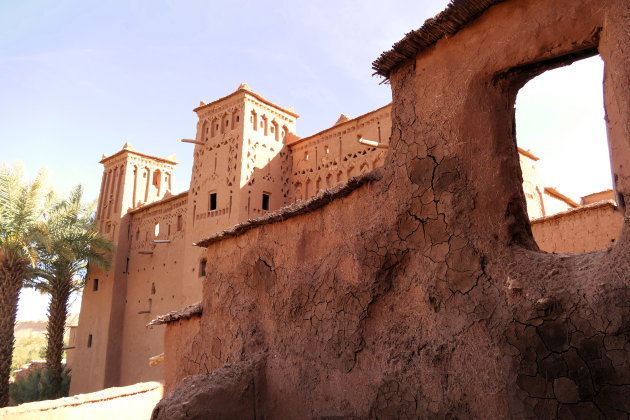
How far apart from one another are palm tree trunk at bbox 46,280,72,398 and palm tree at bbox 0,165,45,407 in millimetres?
3336

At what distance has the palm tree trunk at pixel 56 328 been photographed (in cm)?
1911

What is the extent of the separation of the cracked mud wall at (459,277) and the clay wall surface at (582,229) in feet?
18.2

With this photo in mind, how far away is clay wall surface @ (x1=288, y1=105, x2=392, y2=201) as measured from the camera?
1514cm

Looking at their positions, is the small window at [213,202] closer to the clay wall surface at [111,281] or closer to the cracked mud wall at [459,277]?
the clay wall surface at [111,281]

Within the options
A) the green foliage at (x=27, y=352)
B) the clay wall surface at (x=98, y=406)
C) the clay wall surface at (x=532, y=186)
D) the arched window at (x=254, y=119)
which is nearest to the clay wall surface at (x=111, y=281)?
the arched window at (x=254, y=119)

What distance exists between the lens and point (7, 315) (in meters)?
15.9

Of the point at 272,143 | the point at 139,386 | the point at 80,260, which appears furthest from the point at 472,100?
the point at 80,260

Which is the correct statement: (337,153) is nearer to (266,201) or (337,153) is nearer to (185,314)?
(266,201)

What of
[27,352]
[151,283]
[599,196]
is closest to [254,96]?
[151,283]

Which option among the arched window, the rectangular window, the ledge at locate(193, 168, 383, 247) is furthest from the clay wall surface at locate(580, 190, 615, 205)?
the ledge at locate(193, 168, 383, 247)

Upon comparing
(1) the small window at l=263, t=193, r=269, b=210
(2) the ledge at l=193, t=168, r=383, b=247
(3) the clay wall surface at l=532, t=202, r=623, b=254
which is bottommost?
(2) the ledge at l=193, t=168, r=383, b=247

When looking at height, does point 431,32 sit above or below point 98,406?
above

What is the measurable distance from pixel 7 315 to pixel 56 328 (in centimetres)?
373

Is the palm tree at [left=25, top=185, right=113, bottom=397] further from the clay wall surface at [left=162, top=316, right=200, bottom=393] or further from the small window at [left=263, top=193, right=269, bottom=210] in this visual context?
the clay wall surface at [left=162, top=316, right=200, bottom=393]
